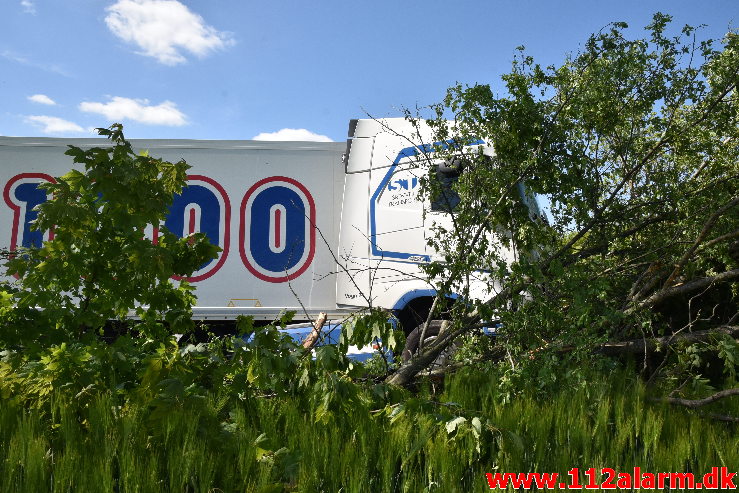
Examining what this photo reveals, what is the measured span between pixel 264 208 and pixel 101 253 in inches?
188

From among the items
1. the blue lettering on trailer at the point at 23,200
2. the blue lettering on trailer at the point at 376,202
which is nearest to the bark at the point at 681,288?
the blue lettering on trailer at the point at 376,202

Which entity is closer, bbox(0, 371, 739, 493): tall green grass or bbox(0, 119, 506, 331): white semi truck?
bbox(0, 371, 739, 493): tall green grass

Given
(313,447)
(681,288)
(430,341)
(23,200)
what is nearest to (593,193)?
(681,288)

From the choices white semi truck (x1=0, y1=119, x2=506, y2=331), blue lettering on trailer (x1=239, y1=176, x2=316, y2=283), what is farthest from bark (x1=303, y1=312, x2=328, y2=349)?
blue lettering on trailer (x1=239, y1=176, x2=316, y2=283)

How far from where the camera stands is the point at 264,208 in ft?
27.5

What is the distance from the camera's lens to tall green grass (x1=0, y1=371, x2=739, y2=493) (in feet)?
7.88

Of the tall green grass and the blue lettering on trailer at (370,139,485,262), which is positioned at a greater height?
the blue lettering on trailer at (370,139,485,262)

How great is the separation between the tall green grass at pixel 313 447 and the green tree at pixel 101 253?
0.72m

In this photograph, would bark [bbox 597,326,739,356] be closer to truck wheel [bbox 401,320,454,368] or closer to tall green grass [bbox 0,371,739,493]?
tall green grass [bbox 0,371,739,493]

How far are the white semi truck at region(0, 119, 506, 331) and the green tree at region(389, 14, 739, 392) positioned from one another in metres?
3.39

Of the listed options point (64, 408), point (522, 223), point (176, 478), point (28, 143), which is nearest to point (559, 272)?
point (522, 223)

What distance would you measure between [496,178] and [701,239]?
142cm

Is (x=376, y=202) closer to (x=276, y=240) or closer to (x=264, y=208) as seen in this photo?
(x=276, y=240)

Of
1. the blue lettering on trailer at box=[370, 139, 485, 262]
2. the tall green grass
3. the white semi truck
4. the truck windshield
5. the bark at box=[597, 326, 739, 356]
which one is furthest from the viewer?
the white semi truck
